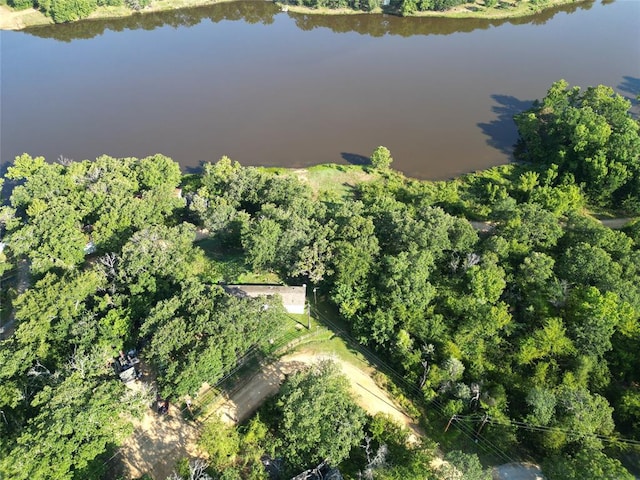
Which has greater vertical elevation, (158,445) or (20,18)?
(20,18)

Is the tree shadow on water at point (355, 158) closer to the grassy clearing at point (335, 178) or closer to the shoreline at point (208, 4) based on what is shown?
the grassy clearing at point (335, 178)

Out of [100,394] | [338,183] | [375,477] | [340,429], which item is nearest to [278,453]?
[340,429]

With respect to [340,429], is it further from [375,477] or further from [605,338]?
[605,338]

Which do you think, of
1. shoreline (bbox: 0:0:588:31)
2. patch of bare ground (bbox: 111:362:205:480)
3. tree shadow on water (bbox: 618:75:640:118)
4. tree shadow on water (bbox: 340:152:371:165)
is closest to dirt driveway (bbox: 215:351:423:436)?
patch of bare ground (bbox: 111:362:205:480)

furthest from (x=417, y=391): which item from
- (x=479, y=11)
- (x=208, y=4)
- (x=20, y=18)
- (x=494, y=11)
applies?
(x=20, y=18)

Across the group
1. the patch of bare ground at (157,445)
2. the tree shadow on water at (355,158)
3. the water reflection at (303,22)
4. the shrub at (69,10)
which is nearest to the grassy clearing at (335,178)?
the tree shadow on water at (355,158)

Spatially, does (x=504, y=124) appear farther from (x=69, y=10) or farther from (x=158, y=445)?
(x=69, y=10)
